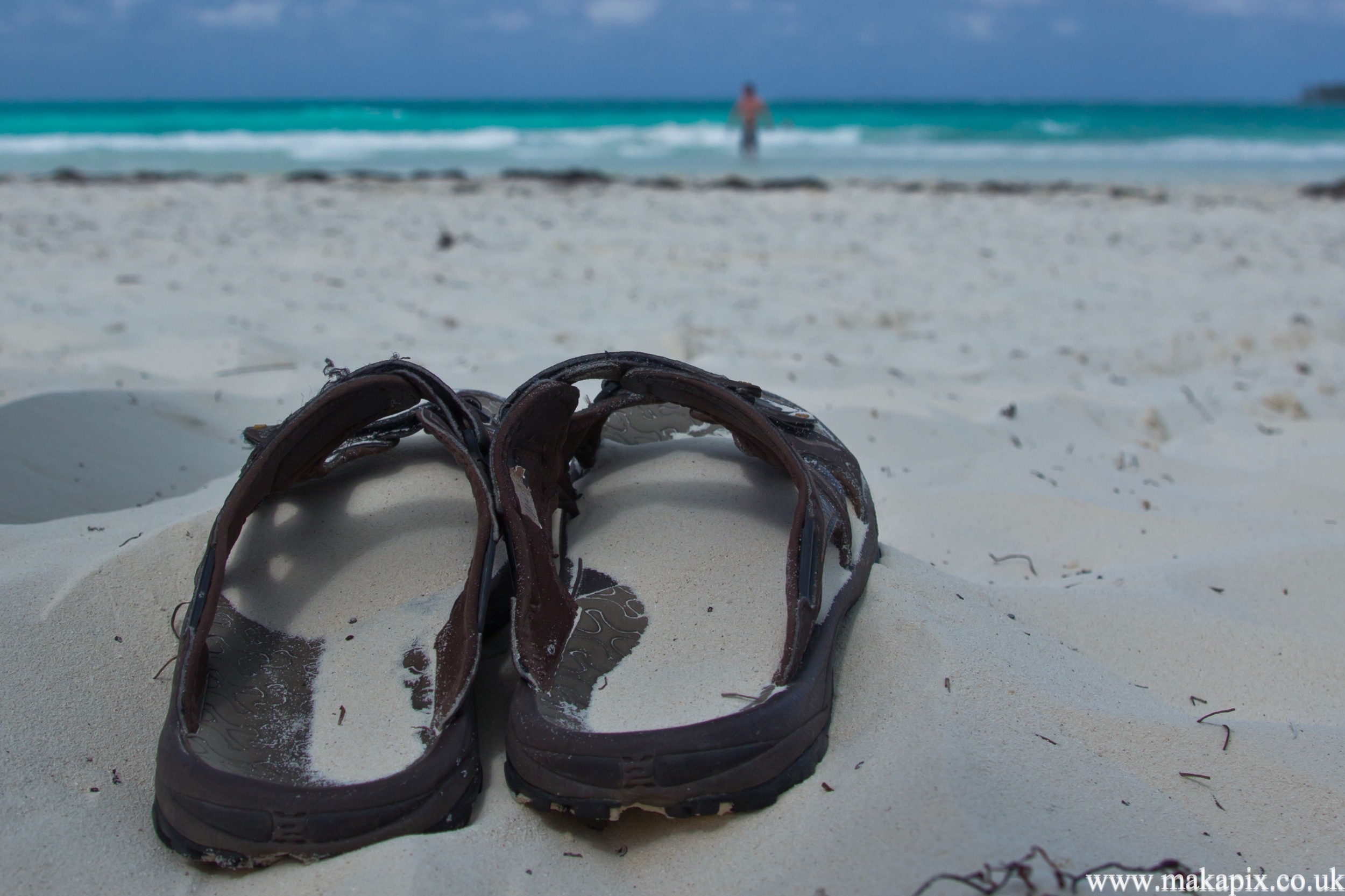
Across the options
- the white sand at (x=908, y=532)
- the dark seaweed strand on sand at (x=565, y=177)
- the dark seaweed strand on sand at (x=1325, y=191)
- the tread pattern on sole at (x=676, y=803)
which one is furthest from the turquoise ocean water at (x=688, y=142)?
the tread pattern on sole at (x=676, y=803)

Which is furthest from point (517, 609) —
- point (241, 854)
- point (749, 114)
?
point (749, 114)

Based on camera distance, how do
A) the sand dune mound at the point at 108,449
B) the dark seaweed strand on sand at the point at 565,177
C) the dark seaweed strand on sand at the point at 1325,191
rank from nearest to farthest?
the sand dune mound at the point at 108,449 → the dark seaweed strand on sand at the point at 1325,191 → the dark seaweed strand on sand at the point at 565,177

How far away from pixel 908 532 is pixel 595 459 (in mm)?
778

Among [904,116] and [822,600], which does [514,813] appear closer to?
[822,600]

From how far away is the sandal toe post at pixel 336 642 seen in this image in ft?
3.91

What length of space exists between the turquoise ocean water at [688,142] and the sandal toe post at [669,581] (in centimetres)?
1199

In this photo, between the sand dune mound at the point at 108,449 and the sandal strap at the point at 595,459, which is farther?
the sand dune mound at the point at 108,449

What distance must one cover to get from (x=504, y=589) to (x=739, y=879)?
60cm

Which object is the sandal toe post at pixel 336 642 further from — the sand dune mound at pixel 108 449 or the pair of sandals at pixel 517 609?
the sand dune mound at pixel 108 449

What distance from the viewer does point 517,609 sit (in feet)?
4.63

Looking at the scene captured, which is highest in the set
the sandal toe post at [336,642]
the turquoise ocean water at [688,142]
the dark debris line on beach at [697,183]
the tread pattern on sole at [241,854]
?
the turquoise ocean water at [688,142]

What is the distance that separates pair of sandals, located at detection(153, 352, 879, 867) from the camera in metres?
1.21

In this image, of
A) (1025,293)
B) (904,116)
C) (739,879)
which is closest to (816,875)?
(739,879)

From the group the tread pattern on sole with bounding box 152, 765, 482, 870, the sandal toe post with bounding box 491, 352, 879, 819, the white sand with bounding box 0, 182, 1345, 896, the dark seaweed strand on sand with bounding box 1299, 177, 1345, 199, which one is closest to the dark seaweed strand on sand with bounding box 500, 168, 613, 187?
the white sand with bounding box 0, 182, 1345, 896
